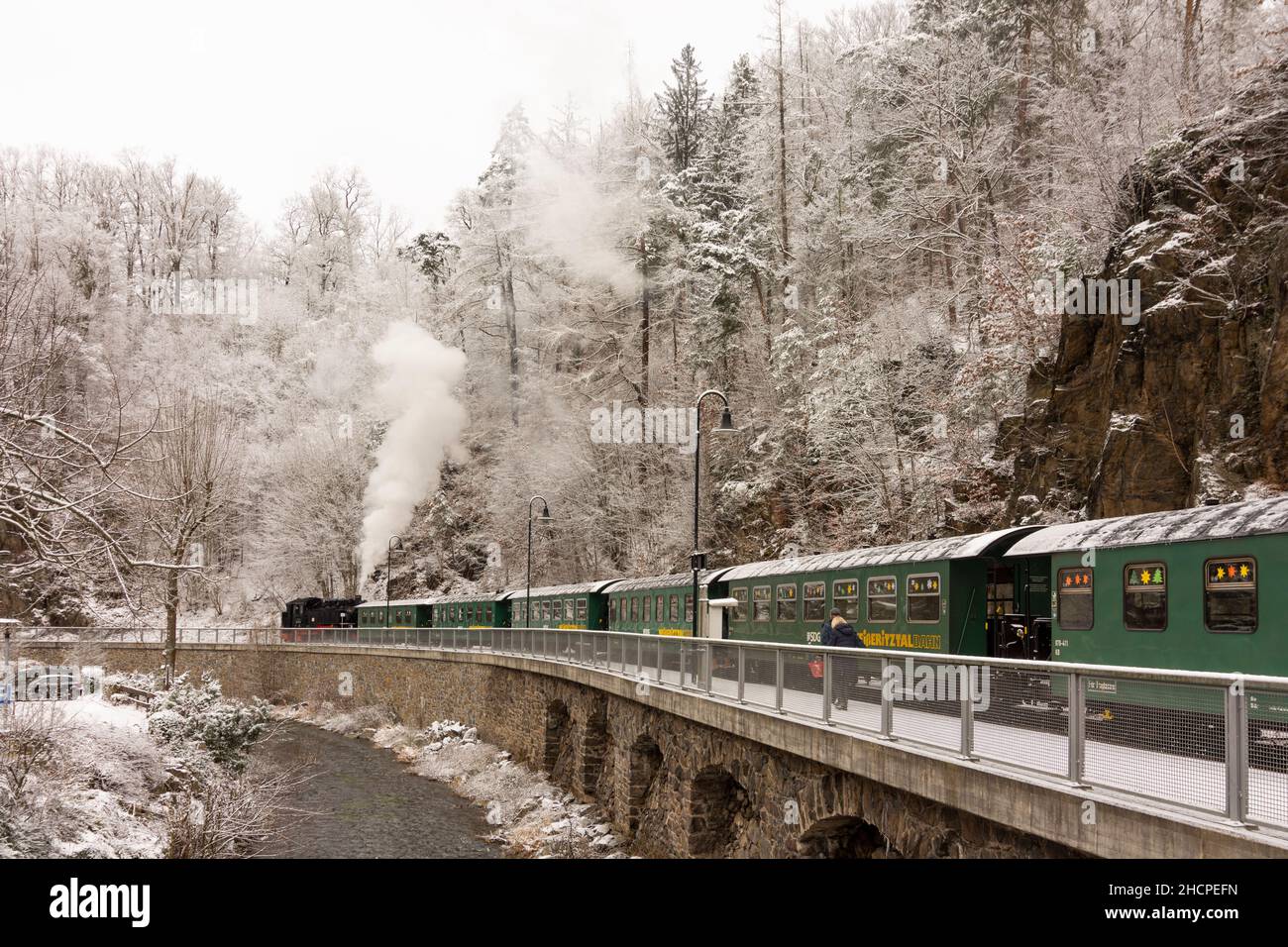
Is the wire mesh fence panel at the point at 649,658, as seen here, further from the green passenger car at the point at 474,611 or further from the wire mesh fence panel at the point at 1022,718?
the green passenger car at the point at 474,611

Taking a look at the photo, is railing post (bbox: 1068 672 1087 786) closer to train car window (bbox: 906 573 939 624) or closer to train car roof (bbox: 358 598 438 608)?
train car window (bbox: 906 573 939 624)

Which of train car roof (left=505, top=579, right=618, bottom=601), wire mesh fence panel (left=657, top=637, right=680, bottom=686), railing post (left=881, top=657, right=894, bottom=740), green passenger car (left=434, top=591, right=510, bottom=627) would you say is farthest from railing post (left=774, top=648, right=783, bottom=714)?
green passenger car (left=434, top=591, right=510, bottom=627)

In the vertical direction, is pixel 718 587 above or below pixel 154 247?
below

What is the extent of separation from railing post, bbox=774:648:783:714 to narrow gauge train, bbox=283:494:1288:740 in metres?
4.04

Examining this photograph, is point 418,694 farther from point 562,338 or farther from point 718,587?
point 562,338

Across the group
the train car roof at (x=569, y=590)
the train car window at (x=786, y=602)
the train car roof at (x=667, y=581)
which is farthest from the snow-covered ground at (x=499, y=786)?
the train car roof at (x=667, y=581)

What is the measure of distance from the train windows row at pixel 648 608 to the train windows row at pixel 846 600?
3074 millimetres

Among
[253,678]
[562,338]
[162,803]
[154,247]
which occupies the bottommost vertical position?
[253,678]

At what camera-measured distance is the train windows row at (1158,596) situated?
10102mm

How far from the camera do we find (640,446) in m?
45.9

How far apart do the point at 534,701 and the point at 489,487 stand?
30.3 meters

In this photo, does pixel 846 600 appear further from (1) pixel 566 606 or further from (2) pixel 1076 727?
(1) pixel 566 606

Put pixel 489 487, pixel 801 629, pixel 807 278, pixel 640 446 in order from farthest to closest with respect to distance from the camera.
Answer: pixel 489 487 → pixel 640 446 → pixel 807 278 → pixel 801 629

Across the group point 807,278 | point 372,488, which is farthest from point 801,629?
point 372,488
